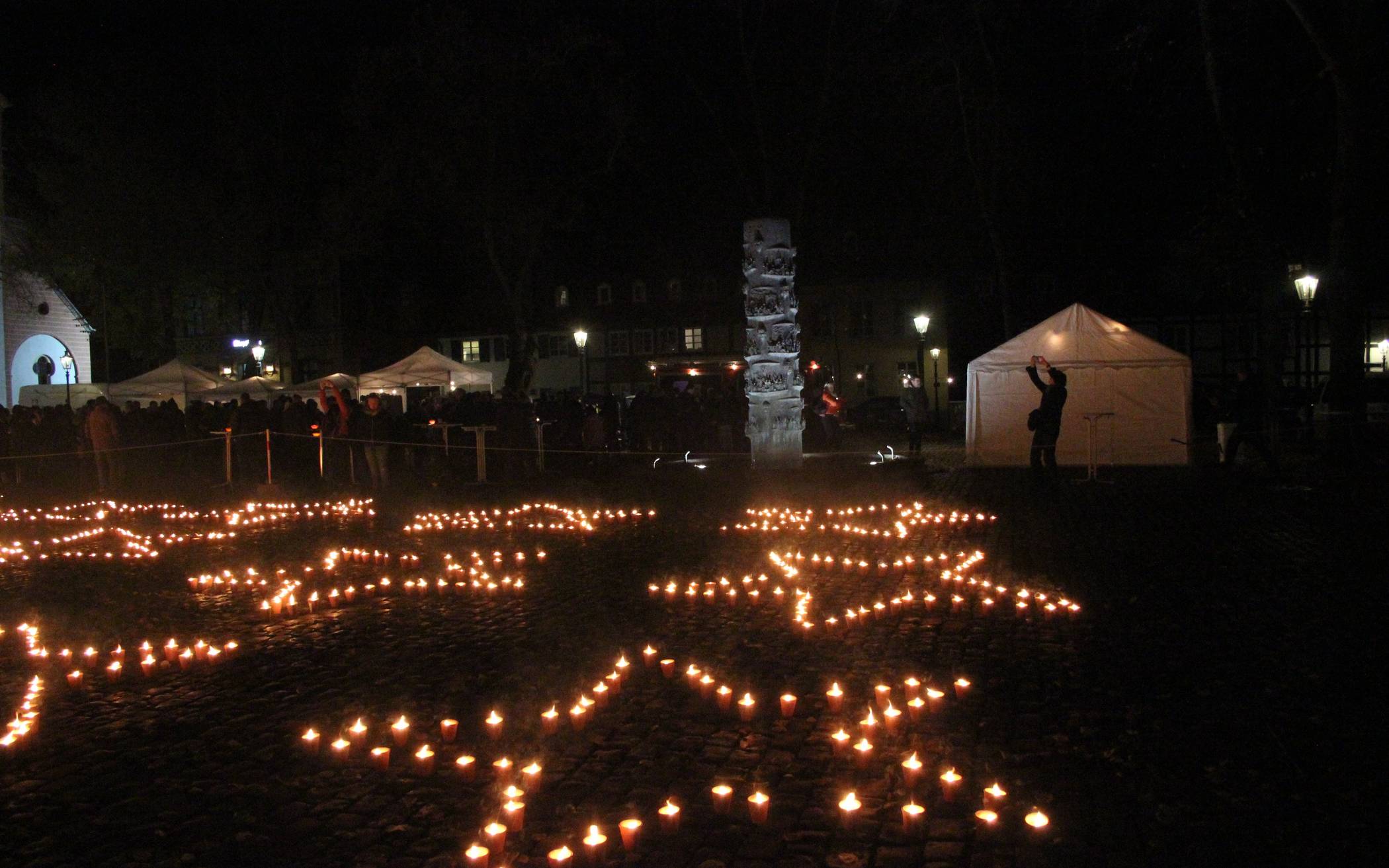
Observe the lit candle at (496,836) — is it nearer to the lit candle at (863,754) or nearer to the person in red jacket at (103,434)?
the lit candle at (863,754)

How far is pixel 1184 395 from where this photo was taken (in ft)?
63.4

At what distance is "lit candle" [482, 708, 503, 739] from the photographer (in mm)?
5609

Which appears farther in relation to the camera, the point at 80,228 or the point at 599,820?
the point at 80,228

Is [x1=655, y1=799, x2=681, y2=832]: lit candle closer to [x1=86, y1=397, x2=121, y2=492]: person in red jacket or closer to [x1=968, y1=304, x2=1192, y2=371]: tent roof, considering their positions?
[x1=968, y1=304, x2=1192, y2=371]: tent roof

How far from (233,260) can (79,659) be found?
34413 mm

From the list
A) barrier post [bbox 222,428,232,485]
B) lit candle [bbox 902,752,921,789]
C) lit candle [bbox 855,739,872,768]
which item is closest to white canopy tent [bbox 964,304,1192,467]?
barrier post [bbox 222,428,232,485]

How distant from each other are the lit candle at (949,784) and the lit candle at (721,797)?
99 cm

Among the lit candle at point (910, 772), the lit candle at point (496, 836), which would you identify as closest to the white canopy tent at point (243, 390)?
the lit candle at point (496, 836)

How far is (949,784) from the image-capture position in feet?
15.5

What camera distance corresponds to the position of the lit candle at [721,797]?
439 centimetres

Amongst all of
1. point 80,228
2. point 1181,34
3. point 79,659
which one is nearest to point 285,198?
point 80,228

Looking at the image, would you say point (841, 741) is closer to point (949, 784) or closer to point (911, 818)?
point (949, 784)

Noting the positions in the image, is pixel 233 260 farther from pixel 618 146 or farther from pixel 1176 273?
pixel 1176 273

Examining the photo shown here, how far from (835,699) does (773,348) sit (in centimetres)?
1388
